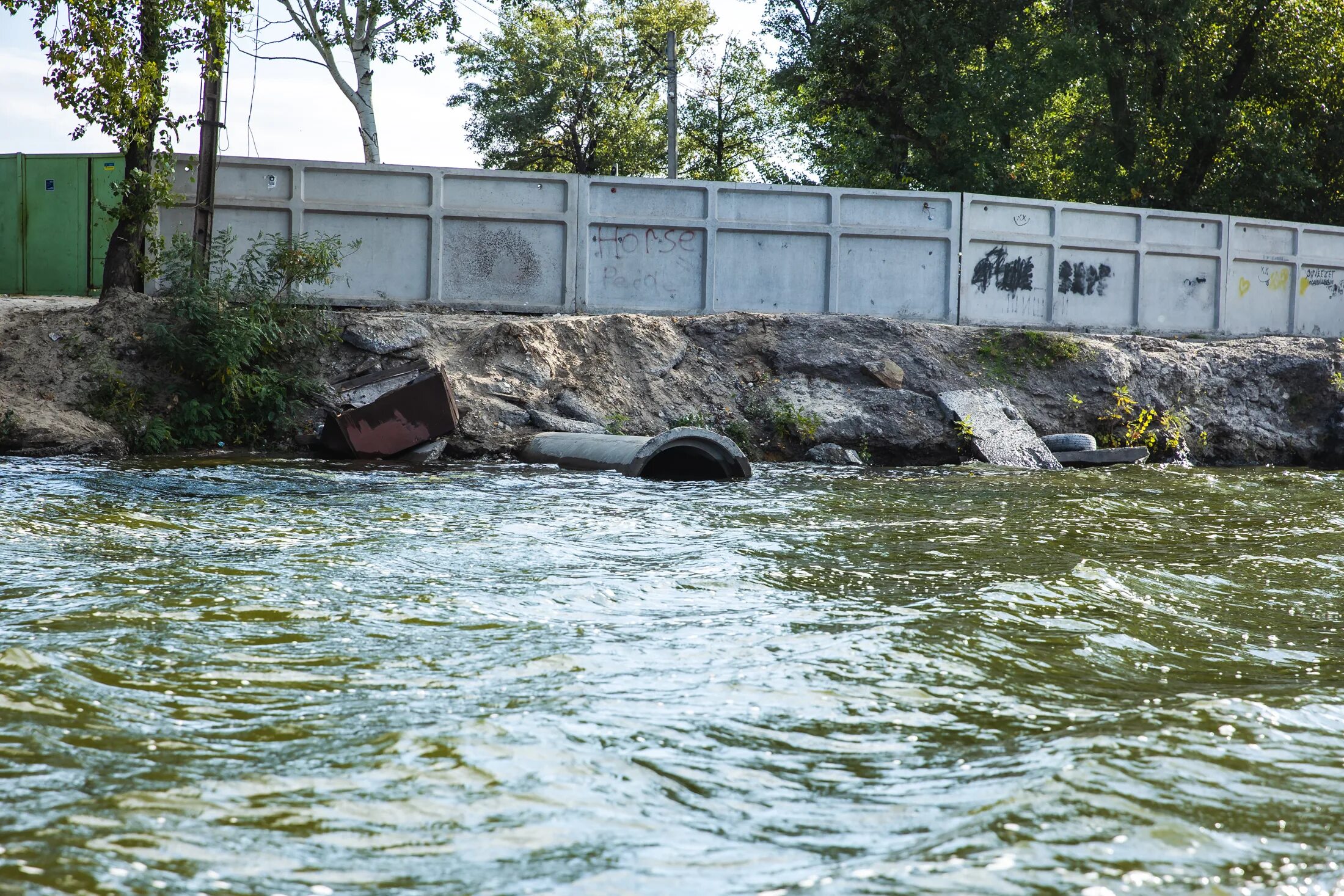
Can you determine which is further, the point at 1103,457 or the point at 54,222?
the point at 54,222

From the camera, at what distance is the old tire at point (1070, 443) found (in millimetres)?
13016

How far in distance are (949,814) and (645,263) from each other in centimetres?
1234

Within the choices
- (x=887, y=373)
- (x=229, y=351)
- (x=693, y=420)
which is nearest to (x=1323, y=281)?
(x=887, y=373)

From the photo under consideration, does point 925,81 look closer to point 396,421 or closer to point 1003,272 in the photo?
point 1003,272

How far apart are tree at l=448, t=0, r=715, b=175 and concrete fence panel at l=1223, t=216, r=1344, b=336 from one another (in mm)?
22263

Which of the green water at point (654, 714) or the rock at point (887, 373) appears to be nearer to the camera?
the green water at point (654, 714)

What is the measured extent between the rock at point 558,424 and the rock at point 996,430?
4.30m

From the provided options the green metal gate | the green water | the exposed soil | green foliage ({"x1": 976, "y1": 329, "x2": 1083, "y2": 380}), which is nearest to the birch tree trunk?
the green metal gate

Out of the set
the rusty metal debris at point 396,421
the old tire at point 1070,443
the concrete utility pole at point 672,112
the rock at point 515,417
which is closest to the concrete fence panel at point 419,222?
the rock at point 515,417

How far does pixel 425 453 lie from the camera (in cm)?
1089

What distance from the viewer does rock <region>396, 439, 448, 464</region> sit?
10789mm

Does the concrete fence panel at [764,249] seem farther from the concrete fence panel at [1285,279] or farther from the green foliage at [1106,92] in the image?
the green foliage at [1106,92]

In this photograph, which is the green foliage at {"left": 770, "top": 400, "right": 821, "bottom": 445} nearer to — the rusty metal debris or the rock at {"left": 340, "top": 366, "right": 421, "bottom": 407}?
the rusty metal debris

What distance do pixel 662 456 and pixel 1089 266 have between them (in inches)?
345
